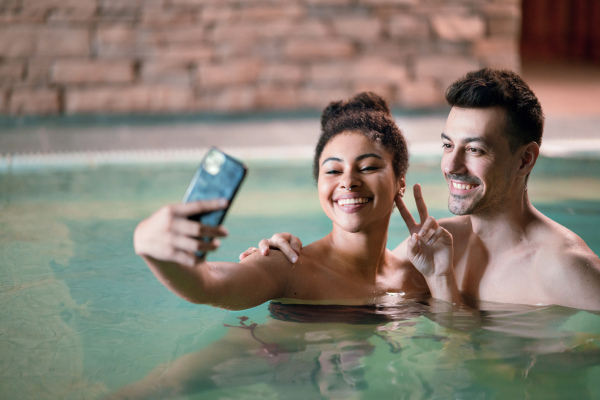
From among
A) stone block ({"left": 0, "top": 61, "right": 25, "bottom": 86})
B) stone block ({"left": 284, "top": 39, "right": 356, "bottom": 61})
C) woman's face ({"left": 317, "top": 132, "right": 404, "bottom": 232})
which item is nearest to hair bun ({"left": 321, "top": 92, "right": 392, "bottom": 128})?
woman's face ({"left": 317, "top": 132, "right": 404, "bottom": 232})

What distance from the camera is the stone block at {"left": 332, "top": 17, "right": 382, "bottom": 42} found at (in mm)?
7773

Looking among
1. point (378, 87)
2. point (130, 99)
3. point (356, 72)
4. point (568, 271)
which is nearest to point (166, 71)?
point (130, 99)

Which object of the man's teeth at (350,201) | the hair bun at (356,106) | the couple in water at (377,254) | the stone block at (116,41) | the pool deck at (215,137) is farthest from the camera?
the stone block at (116,41)

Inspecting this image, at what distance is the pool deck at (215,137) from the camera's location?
6.21 metres

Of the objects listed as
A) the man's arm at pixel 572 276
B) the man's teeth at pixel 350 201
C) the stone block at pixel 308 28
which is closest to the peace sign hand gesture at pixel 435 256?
the man's teeth at pixel 350 201

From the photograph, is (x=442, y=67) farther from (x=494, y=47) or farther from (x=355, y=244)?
(x=355, y=244)

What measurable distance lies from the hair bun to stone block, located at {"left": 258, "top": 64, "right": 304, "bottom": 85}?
5.24 metres

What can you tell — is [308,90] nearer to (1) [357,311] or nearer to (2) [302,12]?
(2) [302,12]

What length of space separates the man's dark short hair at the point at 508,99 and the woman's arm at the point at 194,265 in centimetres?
95

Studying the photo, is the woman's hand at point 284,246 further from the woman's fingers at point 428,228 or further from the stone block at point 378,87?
the stone block at point 378,87

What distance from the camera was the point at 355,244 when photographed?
2.52m

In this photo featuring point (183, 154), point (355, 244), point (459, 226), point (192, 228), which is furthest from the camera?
point (183, 154)

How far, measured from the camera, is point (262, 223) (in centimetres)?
455

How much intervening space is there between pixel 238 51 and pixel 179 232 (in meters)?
6.53
